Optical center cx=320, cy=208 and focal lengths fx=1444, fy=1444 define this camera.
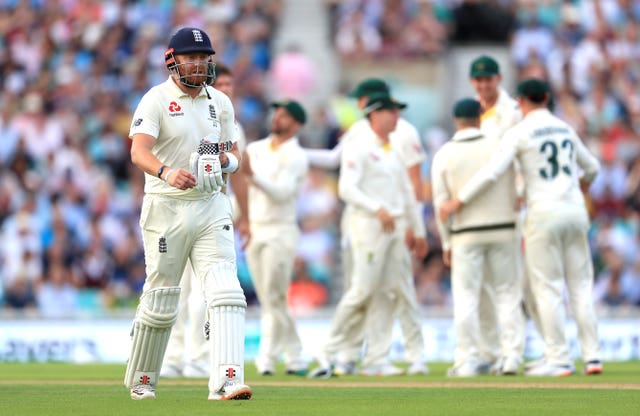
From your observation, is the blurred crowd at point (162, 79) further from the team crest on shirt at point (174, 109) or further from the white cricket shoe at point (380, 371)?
the team crest on shirt at point (174, 109)

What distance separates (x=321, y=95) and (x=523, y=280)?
1215cm

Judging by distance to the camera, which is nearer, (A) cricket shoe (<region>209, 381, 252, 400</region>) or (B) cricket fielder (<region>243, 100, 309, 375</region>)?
(A) cricket shoe (<region>209, 381, 252, 400</region>)

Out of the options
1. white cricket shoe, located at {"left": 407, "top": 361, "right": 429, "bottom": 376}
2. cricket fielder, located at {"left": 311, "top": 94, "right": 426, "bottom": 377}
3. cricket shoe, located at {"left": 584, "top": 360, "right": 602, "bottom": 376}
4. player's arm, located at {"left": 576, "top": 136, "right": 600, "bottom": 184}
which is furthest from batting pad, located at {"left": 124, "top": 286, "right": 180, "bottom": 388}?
player's arm, located at {"left": 576, "top": 136, "right": 600, "bottom": 184}

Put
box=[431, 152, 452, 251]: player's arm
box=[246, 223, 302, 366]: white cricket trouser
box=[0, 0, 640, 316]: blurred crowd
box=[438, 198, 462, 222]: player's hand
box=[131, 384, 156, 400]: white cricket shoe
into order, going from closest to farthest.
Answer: box=[131, 384, 156, 400]: white cricket shoe
box=[438, 198, 462, 222]: player's hand
box=[431, 152, 452, 251]: player's arm
box=[246, 223, 302, 366]: white cricket trouser
box=[0, 0, 640, 316]: blurred crowd

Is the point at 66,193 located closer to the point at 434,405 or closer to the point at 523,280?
the point at 523,280

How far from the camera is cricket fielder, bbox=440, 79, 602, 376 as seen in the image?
1330cm

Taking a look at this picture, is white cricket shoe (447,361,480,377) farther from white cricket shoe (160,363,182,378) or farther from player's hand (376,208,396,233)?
white cricket shoe (160,363,182,378)

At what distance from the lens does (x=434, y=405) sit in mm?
9391

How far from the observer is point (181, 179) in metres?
9.28

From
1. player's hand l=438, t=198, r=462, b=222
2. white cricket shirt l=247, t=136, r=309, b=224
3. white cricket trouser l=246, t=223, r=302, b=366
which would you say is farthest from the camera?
white cricket shirt l=247, t=136, r=309, b=224

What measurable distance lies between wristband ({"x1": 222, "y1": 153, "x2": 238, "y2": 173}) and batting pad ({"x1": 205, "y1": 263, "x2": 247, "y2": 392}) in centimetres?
69

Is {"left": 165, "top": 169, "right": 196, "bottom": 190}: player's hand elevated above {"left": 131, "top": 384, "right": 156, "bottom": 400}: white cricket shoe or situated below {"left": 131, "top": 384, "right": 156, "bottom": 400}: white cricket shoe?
above

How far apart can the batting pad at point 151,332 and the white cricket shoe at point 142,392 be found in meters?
0.03

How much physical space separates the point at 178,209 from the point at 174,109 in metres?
0.68
